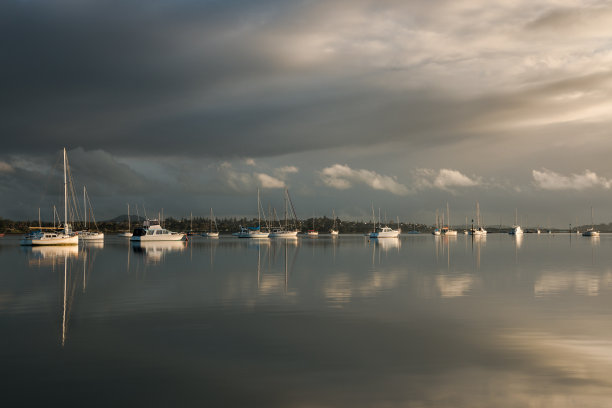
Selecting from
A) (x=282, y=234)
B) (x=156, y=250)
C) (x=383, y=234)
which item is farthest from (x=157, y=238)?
(x=383, y=234)

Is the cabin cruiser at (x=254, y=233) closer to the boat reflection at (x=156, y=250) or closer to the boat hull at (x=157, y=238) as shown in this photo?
the boat hull at (x=157, y=238)

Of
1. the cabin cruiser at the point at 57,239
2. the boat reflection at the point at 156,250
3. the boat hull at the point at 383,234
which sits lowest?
the boat hull at the point at 383,234

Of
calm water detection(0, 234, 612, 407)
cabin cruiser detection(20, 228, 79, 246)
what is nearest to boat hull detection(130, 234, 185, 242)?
cabin cruiser detection(20, 228, 79, 246)

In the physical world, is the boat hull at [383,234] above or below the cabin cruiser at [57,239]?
below

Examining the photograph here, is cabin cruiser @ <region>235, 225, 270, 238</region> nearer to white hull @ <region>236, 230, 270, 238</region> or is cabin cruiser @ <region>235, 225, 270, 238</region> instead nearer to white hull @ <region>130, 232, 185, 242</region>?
white hull @ <region>236, 230, 270, 238</region>

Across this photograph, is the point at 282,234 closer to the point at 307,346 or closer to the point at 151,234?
the point at 151,234

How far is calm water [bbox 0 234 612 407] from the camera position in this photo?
10742mm

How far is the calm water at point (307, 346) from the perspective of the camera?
1074 centimetres

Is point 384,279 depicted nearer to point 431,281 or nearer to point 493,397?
point 431,281

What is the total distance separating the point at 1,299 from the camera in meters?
25.1

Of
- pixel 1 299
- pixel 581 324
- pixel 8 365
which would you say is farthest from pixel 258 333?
pixel 1 299

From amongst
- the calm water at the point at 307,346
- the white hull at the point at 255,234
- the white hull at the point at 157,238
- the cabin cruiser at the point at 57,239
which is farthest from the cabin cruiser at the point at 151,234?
the calm water at the point at 307,346

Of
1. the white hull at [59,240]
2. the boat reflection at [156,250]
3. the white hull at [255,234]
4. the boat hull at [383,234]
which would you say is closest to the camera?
the boat reflection at [156,250]

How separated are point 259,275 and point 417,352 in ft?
79.7
